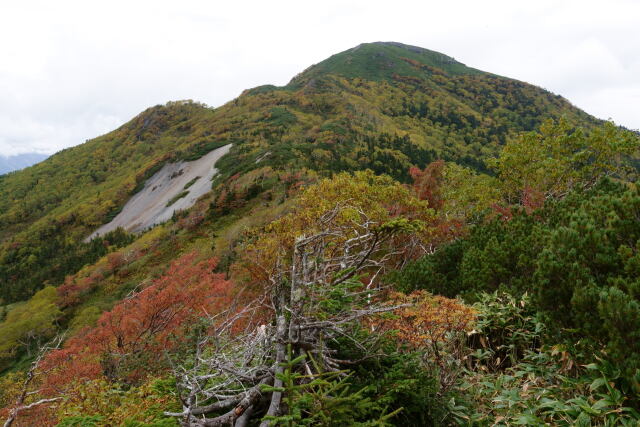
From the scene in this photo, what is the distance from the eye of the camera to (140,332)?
1579 centimetres

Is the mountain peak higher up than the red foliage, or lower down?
higher up

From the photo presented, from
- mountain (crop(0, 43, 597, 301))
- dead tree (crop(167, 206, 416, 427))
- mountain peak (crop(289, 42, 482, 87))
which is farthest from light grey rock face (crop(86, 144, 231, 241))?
mountain peak (crop(289, 42, 482, 87))

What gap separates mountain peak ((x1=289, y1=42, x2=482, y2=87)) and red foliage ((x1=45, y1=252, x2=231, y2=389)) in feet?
378

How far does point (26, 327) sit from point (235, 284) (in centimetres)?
2089

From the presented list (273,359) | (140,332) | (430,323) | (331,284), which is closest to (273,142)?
(140,332)

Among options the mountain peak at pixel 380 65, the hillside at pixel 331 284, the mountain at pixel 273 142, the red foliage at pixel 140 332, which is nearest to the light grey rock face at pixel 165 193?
the hillside at pixel 331 284

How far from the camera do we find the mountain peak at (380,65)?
430 feet

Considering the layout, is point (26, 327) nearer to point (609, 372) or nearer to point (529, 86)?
point (609, 372)

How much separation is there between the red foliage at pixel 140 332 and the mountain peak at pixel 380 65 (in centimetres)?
11534

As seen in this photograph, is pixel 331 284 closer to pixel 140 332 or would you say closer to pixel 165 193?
pixel 140 332

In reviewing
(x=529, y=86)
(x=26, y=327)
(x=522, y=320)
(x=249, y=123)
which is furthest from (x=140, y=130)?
(x=529, y=86)

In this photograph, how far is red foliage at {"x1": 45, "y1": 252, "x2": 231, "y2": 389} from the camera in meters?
13.2

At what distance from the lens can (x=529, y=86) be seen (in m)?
128

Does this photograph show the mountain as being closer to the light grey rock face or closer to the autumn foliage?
the light grey rock face
